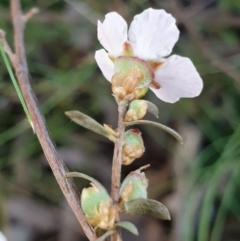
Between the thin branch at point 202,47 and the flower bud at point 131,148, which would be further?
the thin branch at point 202,47

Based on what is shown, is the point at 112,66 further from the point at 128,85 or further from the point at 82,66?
the point at 82,66

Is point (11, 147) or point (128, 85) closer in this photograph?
point (128, 85)

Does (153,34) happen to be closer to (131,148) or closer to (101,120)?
(131,148)

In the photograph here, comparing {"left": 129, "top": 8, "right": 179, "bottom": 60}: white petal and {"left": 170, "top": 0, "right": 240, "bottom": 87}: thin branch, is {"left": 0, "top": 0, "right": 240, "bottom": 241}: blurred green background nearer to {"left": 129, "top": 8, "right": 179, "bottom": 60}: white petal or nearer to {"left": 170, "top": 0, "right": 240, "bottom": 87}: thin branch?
{"left": 170, "top": 0, "right": 240, "bottom": 87}: thin branch

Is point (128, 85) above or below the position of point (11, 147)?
above

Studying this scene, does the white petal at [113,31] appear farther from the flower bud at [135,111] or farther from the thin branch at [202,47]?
the thin branch at [202,47]

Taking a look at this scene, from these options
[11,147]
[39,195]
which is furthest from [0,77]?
[39,195]

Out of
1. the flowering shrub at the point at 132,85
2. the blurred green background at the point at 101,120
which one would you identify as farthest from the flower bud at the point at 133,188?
the blurred green background at the point at 101,120

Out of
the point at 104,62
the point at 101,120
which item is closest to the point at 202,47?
the point at 101,120
